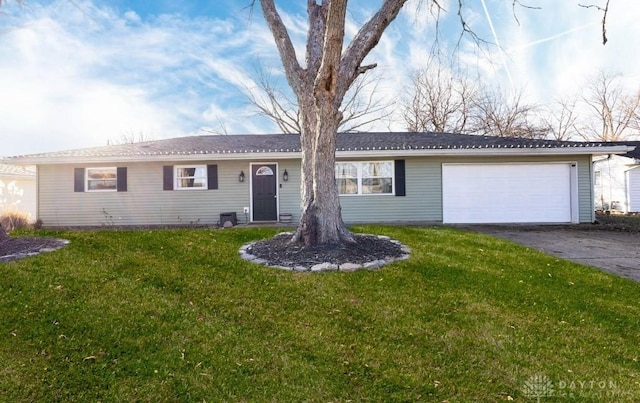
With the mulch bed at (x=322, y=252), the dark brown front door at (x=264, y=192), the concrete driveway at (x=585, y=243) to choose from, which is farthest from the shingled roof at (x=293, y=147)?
the mulch bed at (x=322, y=252)

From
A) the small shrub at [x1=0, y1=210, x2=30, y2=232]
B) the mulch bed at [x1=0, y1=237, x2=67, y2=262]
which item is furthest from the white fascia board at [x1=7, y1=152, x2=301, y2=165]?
the mulch bed at [x1=0, y1=237, x2=67, y2=262]

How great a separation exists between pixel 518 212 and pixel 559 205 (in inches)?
50.7

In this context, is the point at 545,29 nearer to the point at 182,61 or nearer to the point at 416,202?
the point at 416,202

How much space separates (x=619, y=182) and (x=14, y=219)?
79.0 ft

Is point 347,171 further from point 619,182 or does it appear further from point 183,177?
point 619,182

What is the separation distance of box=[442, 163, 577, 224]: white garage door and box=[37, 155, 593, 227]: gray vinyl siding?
38 centimetres

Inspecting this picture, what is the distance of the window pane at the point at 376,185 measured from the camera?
1056cm

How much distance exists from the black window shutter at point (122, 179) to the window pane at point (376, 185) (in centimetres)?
774

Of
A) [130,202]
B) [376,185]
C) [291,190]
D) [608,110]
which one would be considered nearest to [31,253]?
[130,202]

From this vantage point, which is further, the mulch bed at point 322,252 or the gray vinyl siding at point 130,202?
the gray vinyl siding at point 130,202

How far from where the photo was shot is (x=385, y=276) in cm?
433

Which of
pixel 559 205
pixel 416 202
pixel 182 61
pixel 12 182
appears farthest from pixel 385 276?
pixel 12 182

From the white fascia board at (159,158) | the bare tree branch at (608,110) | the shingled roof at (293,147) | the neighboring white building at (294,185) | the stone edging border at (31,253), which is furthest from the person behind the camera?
the bare tree branch at (608,110)

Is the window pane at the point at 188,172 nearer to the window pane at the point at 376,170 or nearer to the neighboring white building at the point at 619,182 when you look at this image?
the window pane at the point at 376,170
